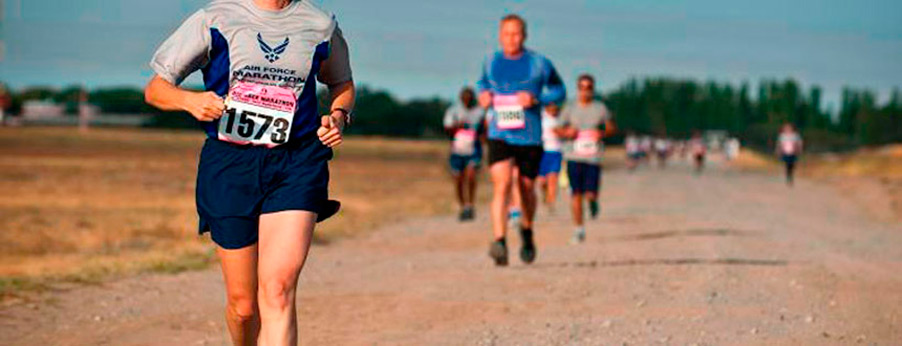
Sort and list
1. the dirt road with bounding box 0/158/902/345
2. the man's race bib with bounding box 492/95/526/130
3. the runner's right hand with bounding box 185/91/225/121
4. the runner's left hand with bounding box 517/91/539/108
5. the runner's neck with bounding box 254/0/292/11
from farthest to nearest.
Result: the man's race bib with bounding box 492/95/526/130 < the runner's left hand with bounding box 517/91/539/108 < the dirt road with bounding box 0/158/902/345 < the runner's neck with bounding box 254/0/292/11 < the runner's right hand with bounding box 185/91/225/121

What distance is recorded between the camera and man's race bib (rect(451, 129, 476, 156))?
883 inches

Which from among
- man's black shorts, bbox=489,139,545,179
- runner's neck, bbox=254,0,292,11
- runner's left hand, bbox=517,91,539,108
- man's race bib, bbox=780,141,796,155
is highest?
runner's neck, bbox=254,0,292,11

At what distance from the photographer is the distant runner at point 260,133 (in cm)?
635

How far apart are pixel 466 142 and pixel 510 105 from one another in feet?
30.8

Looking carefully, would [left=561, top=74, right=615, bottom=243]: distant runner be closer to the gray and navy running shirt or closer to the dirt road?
the dirt road

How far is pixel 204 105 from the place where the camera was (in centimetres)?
625

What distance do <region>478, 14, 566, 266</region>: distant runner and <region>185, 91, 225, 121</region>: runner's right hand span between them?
6.87m

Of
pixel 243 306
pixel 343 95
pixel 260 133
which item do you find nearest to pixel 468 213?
pixel 343 95

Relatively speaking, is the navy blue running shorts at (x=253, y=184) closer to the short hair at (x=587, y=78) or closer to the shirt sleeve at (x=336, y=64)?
the shirt sleeve at (x=336, y=64)

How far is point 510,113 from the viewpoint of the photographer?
43.0ft

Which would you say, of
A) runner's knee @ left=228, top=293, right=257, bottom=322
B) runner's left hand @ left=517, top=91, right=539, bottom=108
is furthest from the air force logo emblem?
runner's left hand @ left=517, top=91, right=539, bottom=108

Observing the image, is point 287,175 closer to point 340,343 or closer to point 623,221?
point 340,343

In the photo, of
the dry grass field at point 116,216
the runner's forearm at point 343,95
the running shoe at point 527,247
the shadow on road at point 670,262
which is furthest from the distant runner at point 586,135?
the runner's forearm at point 343,95

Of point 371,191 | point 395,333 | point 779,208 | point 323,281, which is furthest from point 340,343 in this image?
point 371,191
